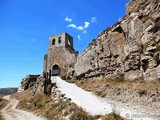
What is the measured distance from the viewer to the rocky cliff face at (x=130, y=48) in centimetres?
1739

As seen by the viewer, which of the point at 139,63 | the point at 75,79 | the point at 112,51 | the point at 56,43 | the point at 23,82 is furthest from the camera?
the point at 23,82

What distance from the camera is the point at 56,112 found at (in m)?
15.0

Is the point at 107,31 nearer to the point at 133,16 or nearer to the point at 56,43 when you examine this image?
the point at 133,16

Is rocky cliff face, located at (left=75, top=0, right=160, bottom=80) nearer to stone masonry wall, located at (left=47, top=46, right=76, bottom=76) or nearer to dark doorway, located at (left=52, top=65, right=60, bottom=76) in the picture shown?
stone masonry wall, located at (left=47, top=46, right=76, bottom=76)

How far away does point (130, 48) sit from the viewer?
19.9 metres

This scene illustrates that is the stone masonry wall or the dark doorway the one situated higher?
the stone masonry wall

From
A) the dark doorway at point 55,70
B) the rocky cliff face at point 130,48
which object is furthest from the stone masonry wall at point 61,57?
the rocky cliff face at point 130,48

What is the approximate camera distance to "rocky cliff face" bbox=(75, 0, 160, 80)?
1739 cm

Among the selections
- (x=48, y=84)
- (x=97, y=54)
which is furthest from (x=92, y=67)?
(x=48, y=84)

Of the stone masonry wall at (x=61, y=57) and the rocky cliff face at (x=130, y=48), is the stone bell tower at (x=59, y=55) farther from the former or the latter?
the rocky cliff face at (x=130, y=48)

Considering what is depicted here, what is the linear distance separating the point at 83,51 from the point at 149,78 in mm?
15901

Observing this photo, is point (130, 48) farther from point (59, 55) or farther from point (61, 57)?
point (59, 55)

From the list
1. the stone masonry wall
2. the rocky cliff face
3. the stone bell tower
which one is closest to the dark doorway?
the stone bell tower

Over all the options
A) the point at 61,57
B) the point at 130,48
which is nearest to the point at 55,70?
the point at 61,57
